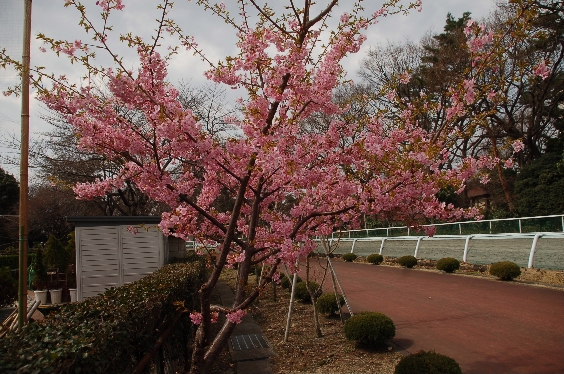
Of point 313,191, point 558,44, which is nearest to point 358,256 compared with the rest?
point 558,44

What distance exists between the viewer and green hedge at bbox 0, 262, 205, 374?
86.0 inches

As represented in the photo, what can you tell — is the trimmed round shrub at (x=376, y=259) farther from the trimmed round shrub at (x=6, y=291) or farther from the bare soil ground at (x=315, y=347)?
the trimmed round shrub at (x=6, y=291)

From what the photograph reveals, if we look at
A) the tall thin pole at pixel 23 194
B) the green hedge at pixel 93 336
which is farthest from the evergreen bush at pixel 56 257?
the green hedge at pixel 93 336

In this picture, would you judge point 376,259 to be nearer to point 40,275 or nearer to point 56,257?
point 56,257

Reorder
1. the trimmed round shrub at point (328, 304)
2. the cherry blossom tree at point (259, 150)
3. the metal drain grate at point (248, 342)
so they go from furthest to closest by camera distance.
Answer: the trimmed round shrub at point (328, 304)
the metal drain grate at point (248, 342)
the cherry blossom tree at point (259, 150)

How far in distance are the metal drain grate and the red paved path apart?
2109mm

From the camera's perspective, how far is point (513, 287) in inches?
402

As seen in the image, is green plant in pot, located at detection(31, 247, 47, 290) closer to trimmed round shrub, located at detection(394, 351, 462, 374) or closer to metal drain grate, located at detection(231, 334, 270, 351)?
metal drain grate, located at detection(231, 334, 270, 351)

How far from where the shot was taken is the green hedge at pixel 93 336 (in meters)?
2.19

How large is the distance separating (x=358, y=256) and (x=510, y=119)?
10.3 metres

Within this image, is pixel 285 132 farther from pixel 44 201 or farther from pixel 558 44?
pixel 44 201

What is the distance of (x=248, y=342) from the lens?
7172mm

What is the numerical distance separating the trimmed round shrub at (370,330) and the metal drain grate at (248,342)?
140cm

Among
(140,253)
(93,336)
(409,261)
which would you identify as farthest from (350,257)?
(93,336)
